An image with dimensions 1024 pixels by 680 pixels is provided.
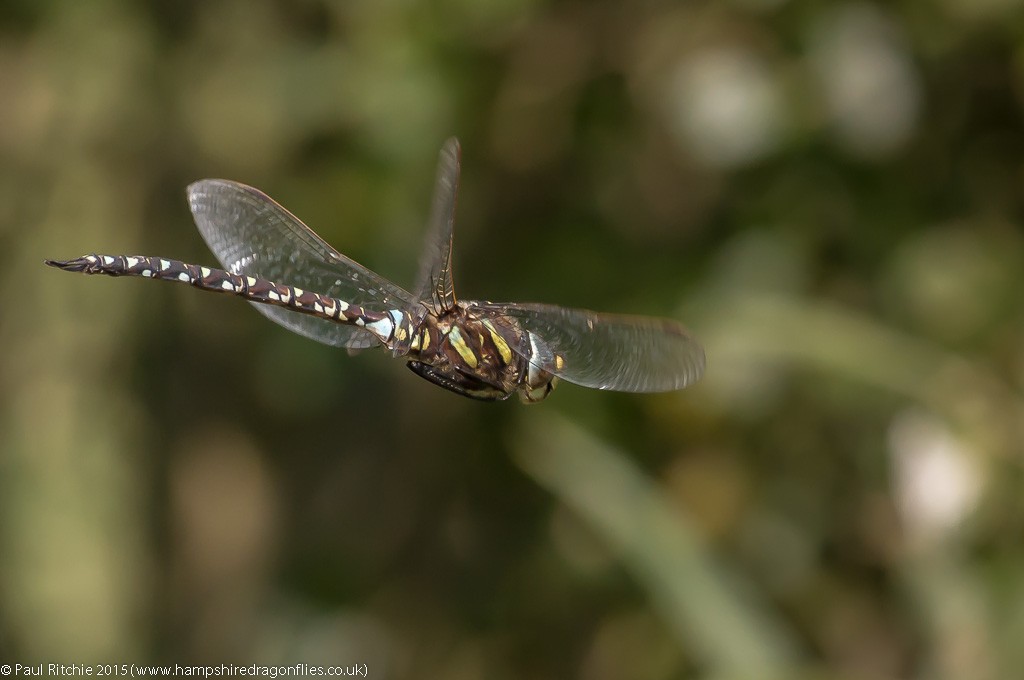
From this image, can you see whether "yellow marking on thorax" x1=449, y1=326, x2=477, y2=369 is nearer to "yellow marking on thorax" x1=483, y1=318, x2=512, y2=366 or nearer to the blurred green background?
"yellow marking on thorax" x1=483, y1=318, x2=512, y2=366

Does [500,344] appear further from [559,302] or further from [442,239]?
[559,302]

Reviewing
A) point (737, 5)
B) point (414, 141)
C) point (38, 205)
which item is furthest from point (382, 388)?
point (737, 5)

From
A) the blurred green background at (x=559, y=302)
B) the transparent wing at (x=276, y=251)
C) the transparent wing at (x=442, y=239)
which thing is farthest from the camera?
the blurred green background at (x=559, y=302)

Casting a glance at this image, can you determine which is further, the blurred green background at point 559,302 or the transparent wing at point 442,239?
the blurred green background at point 559,302

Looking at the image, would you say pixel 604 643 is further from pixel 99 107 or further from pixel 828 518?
pixel 99 107

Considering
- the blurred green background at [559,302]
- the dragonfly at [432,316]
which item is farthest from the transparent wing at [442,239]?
the blurred green background at [559,302]

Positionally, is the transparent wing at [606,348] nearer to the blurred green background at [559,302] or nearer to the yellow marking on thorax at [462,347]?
the yellow marking on thorax at [462,347]

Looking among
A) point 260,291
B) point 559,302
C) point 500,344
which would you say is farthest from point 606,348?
point 559,302

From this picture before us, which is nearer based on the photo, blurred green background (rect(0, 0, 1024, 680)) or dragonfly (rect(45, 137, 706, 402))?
dragonfly (rect(45, 137, 706, 402))

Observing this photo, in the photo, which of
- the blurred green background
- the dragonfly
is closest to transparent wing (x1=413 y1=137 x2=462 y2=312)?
the dragonfly
